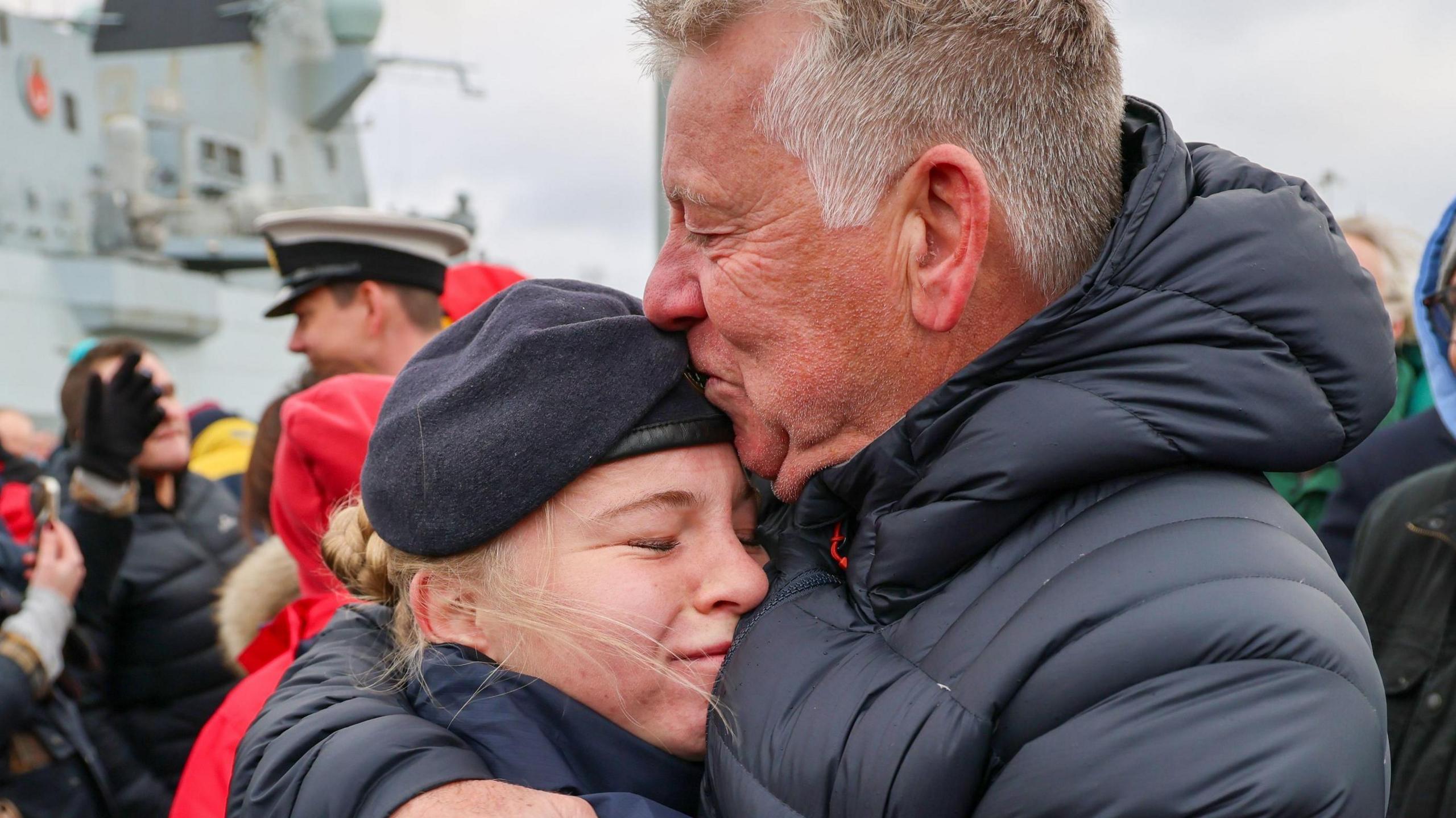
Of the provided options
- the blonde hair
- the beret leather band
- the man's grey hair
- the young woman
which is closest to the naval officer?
the blonde hair

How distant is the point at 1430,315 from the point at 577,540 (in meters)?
2.37

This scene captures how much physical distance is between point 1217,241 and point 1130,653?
1.52 feet

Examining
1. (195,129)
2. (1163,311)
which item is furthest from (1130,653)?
(195,129)

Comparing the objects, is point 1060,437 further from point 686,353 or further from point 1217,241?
point 686,353

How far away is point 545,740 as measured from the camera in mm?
1482

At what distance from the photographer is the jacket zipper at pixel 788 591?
1427mm

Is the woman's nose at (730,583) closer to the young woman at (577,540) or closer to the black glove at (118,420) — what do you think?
the young woman at (577,540)

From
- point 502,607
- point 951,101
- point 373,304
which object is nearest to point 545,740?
point 502,607

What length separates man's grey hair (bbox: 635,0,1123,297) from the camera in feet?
4.27

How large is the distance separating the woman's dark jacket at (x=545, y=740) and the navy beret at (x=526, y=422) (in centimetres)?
19

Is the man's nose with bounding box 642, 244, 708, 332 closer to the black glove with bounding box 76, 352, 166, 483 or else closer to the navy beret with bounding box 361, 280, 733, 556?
the navy beret with bounding box 361, 280, 733, 556

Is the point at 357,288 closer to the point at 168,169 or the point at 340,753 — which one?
the point at 340,753

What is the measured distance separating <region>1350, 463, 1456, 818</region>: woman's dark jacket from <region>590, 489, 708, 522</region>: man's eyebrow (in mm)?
1754

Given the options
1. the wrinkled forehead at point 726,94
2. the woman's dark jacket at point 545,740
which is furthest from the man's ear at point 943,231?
the woman's dark jacket at point 545,740
